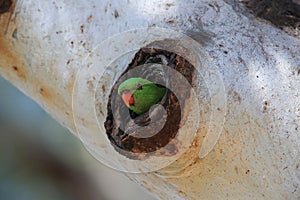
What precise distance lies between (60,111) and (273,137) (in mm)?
340

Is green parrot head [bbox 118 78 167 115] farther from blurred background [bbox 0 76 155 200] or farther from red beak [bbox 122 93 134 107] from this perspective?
blurred background [bbox 0 76 155 200]

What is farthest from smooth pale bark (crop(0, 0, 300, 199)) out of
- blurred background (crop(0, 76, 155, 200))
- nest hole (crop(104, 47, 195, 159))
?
blurred background (crop(0, 76, 155, 200))

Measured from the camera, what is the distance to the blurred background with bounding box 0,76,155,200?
2.53 metres

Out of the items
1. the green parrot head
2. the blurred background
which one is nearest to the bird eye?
the green parrot head

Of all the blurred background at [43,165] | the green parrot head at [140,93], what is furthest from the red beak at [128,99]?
the blurred background at [43,165]

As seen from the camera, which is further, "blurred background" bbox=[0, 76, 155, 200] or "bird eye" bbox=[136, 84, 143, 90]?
"blurred background" bbox=[0, 76, 155, 200]

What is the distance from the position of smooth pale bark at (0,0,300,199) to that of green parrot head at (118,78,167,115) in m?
0.07

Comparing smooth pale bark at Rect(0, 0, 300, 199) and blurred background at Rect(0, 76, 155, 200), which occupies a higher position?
smooth pale bark at Rect(0, 0, 300, 199)

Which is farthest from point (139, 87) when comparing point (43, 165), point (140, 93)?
point (43, 165)

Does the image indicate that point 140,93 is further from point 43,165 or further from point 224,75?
point 43,165

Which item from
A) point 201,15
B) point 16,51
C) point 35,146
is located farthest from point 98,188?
point 201,15

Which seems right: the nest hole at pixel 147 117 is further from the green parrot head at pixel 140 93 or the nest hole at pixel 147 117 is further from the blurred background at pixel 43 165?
the blurred background at pixel 43 165

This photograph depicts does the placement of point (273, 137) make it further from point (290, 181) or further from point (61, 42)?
point (61, 42)

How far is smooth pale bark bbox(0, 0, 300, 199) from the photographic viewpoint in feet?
2.00
